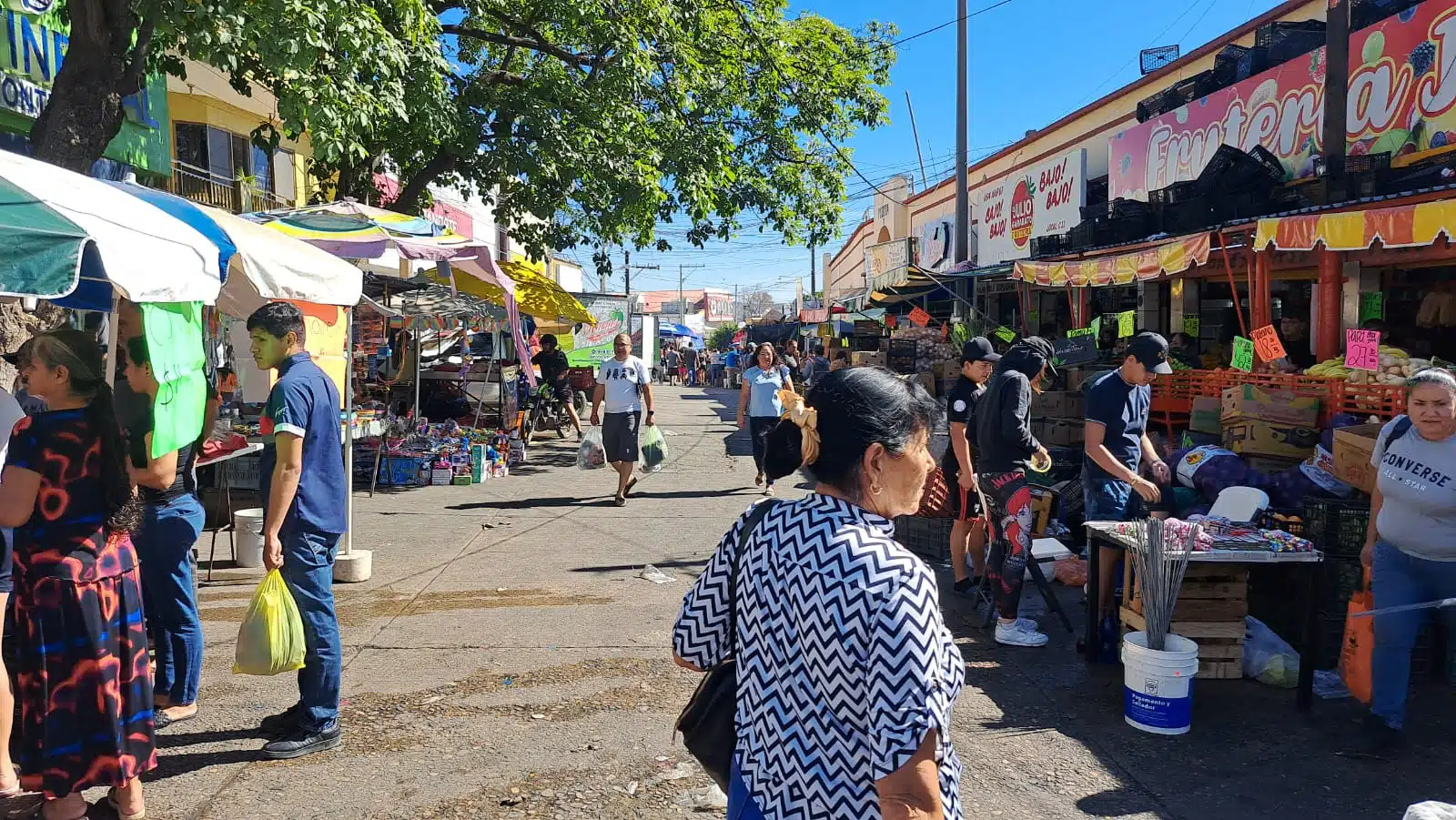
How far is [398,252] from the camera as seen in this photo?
7883 millimetres

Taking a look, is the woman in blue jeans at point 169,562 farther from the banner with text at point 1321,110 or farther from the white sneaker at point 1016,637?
the banner with text at point 1321,110

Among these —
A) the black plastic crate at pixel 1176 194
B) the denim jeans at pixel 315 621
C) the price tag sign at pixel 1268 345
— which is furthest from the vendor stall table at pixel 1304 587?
the black plastic crate at pixel 1176 194

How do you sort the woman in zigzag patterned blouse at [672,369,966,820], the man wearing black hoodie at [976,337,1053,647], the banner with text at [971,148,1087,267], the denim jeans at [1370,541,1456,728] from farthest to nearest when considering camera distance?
the banner with text at [971,148,1087,267]
the man wearing black hoodie at [976,337,1053,647]
the denim jeans at [1370,541,1456,728]
the woman in zigzag patterned blouse at [672,369,966,820]

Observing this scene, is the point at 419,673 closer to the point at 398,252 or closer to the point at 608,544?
the point at 608,544

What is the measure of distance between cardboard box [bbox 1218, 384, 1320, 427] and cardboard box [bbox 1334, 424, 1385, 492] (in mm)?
1034

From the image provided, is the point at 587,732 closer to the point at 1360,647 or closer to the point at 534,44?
the point at 1360,647

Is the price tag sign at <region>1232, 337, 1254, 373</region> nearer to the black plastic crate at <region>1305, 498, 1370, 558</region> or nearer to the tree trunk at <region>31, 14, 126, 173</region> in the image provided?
the black plastic crate at <region>1305, 498, 1370, 558</region>

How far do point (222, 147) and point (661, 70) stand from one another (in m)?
6.01

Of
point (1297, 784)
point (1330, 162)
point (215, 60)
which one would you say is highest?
point (215, 60)

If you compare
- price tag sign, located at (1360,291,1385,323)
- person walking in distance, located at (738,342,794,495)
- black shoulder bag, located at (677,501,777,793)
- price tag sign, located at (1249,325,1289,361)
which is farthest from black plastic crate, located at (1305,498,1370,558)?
person walking in distance, located at (738,342,794,495)

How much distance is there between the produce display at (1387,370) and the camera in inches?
257

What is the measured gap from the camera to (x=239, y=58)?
7438 mm

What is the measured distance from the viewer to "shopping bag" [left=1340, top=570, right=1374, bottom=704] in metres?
A: 4.75

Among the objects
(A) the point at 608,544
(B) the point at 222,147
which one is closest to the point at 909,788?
(A) the point at 608,544
